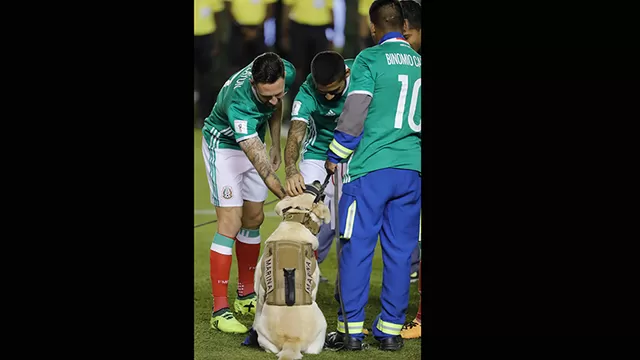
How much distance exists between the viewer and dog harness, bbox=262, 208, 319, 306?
4066 millimetres

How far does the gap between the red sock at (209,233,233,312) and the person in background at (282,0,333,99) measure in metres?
1.30

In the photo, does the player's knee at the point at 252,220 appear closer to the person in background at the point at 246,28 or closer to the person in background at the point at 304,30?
the person in background at the point at 304,30

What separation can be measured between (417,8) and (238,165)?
4.48 feet

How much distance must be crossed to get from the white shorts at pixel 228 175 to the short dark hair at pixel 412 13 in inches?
48.1

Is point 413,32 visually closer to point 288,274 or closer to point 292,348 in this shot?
point 288,274

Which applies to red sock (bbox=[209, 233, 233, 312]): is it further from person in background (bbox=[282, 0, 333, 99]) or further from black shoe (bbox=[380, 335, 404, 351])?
person in background (bbox=[282, 0, 333, 99])

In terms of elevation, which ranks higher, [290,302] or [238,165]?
[238,165]

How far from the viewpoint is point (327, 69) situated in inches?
178

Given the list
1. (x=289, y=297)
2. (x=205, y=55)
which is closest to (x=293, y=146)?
(x=289, y=297)

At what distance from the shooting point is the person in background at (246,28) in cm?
573

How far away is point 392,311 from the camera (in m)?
4.41
